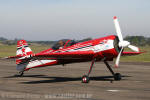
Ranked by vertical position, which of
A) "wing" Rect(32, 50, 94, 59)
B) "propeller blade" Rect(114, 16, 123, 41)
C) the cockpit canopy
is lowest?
"wing" Rect(32, 50, 94, 59)

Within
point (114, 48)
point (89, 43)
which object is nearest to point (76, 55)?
point (89, 43)

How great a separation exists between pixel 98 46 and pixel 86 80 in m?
2.03

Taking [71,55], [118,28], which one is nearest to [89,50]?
[71,55]

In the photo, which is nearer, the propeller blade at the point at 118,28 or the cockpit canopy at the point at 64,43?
the propeller blade at the point at 118,28

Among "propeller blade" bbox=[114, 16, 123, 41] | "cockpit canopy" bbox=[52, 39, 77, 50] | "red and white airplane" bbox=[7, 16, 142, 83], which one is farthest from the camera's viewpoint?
"cockpit canopy" bbox=[52, 39, 77, 50]

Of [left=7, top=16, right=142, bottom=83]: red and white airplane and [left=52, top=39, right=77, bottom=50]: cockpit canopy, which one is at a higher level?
[left=52, top=39, right=77, bottom=50]: cockpit canopy

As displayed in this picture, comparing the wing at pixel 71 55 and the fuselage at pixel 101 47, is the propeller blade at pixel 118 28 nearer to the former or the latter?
the fuselage at pixel 101 47

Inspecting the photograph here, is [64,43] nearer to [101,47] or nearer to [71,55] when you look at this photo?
[71,55]

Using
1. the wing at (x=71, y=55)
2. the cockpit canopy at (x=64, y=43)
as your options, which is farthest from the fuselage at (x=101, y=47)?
the wing at (x=71, y=55)

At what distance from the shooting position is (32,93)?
38.1ft

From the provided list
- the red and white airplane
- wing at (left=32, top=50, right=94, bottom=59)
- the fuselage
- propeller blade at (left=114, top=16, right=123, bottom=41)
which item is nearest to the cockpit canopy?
the red and white airplane

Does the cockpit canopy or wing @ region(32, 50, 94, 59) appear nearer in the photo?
wing @ region(32, 50, 94, 59)

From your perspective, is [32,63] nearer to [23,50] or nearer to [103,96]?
[23,50]

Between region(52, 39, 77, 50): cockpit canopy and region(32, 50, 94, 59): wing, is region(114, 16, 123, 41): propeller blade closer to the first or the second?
region(32, 50, 94, 59): wing
